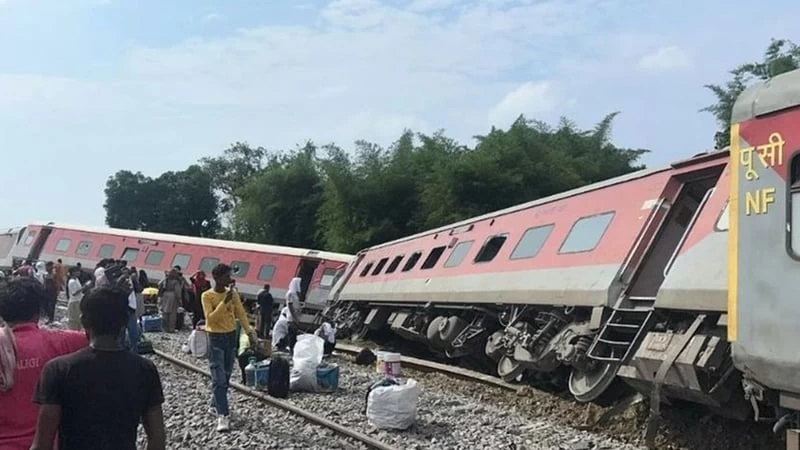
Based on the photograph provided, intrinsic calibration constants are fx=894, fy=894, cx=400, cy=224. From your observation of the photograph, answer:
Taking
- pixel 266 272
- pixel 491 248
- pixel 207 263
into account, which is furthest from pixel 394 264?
pixel 207 263

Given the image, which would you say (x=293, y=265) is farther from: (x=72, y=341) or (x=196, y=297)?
(x=72, y=341)

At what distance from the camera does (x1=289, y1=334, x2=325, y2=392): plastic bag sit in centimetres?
1152

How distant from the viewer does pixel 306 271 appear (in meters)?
27.8

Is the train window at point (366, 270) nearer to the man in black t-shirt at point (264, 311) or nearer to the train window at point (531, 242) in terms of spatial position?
the man in black t-shirt at point (264, 311)

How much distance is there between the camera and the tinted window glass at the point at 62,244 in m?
32.8

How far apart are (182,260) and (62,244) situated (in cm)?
636

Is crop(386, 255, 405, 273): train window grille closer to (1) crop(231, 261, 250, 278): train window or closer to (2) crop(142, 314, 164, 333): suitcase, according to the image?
(2) crop(142, 314, 164, 333): suitcase

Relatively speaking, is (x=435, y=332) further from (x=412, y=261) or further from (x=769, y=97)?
(x=769, y=97)

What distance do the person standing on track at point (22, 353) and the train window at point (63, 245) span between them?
101 ft

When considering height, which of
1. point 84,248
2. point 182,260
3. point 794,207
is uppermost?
point 84,248

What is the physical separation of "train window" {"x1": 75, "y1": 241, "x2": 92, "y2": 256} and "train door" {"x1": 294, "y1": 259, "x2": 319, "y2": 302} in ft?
29.9

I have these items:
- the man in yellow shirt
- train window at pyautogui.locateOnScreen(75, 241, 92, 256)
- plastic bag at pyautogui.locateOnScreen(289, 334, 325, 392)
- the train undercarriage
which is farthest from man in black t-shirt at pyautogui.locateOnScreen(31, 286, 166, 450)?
train window at pyautogui.locateOnScreen(75, 241, 92, 256)

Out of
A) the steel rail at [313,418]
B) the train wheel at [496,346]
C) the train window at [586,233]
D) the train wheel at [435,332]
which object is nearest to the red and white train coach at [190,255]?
the train wheel at [435,332]

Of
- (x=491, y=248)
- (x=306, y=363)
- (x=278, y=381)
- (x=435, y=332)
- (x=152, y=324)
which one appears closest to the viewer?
(x=278, y=381)
